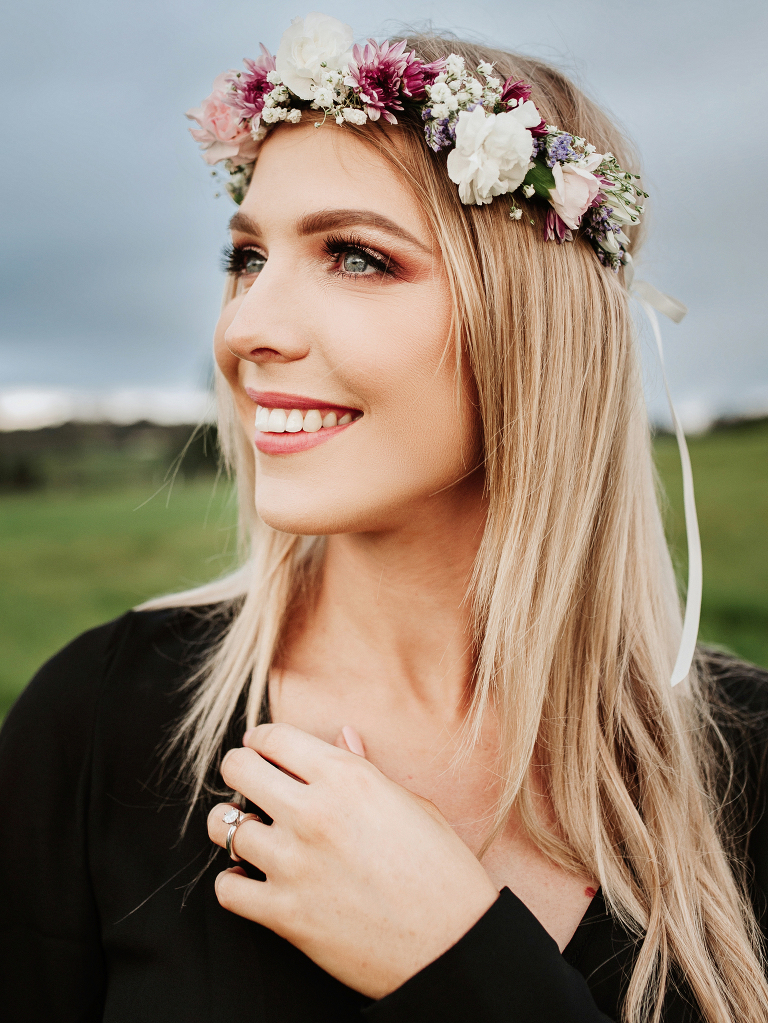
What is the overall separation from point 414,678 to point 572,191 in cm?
115

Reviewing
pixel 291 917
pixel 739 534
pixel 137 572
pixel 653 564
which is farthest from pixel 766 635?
pixel 137 572

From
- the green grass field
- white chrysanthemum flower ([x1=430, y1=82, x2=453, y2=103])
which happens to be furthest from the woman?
the green grass field

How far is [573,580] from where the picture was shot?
180cm

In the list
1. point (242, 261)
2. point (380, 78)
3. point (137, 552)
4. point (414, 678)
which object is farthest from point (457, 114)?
point (137, 552)

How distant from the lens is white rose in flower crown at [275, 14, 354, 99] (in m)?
1.64

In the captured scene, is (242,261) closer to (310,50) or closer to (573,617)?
(310,50)

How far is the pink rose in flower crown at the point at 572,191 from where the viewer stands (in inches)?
64.5

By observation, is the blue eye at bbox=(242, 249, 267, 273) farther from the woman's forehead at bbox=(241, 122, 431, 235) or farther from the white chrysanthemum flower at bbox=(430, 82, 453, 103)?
the white chrysanthemum flower at bbox=(430, 82, 453, 103)

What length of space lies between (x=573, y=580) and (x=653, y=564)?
0.37m

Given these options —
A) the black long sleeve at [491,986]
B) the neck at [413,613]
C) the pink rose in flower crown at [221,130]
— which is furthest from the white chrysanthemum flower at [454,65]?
the black long sleeve at [491,986]

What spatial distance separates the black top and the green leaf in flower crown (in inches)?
54.9

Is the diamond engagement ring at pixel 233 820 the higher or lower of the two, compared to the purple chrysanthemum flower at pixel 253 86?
lower

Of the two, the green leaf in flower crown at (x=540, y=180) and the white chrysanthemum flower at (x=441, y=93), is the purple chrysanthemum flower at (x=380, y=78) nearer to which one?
the white chrysanthemum flower at (x=441, y=93)

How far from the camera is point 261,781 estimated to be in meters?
1.46
